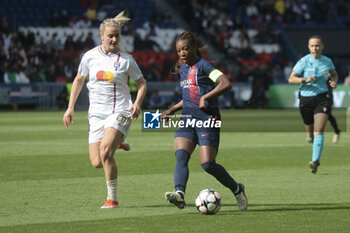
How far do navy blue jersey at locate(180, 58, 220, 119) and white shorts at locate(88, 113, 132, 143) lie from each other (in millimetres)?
704

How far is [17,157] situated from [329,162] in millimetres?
5675

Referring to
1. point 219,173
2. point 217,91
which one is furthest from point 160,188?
point 217,91

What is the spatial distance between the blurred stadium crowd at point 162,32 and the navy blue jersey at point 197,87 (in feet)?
83.7

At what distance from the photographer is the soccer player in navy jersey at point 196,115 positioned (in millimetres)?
7996

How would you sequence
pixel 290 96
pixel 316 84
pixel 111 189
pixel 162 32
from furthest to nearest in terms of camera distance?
pixel 162 32 → pixel 290 96 → pixel 316 84 → pixel 111 189

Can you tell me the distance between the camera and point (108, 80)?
27.8ft

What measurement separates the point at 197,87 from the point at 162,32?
101 ft

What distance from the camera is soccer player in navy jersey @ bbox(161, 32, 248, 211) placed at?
800 centimetres

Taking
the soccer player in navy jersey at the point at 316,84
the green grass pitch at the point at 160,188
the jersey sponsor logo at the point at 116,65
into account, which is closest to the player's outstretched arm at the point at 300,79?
the soccer player in navy jersey at the point at 316,84

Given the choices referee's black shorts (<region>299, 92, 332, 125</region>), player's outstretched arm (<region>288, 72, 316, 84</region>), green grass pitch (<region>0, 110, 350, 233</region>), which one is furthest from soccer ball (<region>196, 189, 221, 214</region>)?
referee's black shorts (<region>299, 92, 332, 125</region>)

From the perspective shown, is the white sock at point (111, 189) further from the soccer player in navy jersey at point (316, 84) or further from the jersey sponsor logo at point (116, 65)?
the soccer player in navy jersey at point (316, 84)

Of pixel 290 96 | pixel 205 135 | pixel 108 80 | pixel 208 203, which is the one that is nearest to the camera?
pixel 208 203

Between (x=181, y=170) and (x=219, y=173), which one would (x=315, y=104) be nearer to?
(x=219, y=173)

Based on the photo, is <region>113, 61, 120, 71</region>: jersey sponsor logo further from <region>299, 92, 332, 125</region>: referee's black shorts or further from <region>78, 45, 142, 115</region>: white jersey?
<region>299, 92, 332, 125</region>: referee's black shorts
